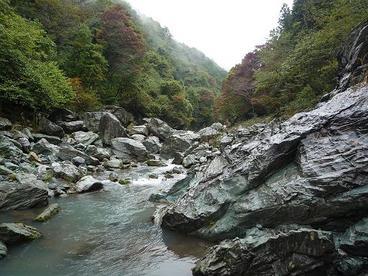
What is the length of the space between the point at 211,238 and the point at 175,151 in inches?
691

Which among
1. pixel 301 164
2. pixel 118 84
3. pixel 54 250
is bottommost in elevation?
pixel 54 250

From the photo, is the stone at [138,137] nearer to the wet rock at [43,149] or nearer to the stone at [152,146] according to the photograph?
the stone at [152,146]

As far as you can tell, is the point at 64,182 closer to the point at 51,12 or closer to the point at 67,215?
the point at 67,215

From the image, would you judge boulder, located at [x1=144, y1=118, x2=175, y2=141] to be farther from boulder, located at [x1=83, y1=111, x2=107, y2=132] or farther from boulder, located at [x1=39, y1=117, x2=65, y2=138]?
boulder, located at [x1=39, y1=117, x2=65, y2=138]

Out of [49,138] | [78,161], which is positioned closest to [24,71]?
[49,138]

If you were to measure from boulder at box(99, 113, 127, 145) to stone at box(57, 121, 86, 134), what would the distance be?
1659 millimetres

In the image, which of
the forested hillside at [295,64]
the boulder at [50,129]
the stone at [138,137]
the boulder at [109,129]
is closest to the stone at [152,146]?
the stone at [138,137]

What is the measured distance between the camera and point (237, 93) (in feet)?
148

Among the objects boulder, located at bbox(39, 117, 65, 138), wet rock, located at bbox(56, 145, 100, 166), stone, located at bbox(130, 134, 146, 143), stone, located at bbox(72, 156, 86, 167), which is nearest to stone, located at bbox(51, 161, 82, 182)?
stone, located at bbox(72, 156, 86, 167)

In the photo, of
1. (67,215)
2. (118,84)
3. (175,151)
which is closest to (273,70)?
(175,151)

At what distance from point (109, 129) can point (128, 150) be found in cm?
364

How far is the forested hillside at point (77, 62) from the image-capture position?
71.2ft

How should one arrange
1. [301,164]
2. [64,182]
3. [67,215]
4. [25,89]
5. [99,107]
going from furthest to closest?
[99,107], [25,89], [64,182], [67,215], [301,164]

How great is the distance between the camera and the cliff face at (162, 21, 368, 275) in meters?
6.39
